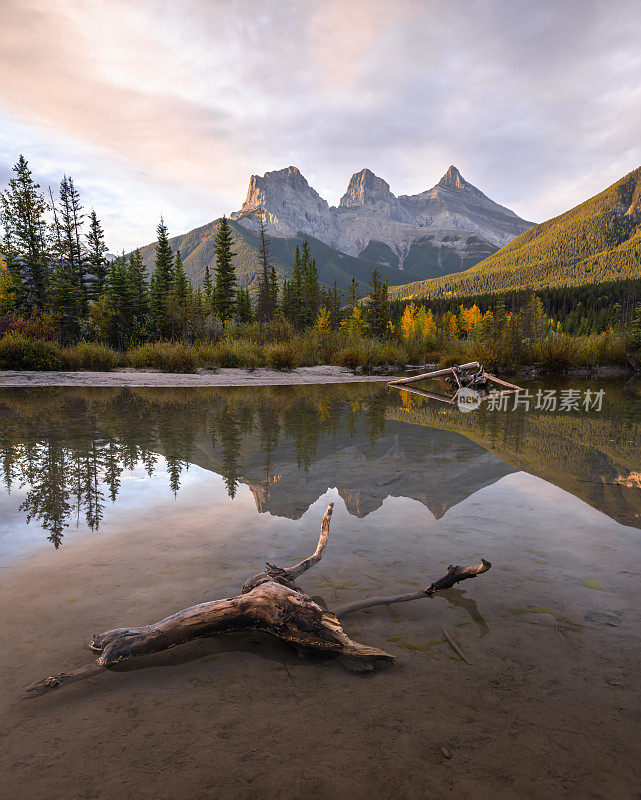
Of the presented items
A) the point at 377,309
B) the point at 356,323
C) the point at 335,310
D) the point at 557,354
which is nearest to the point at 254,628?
the point at 557,354

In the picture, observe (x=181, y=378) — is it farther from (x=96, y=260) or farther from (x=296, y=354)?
(x=96, y=260)

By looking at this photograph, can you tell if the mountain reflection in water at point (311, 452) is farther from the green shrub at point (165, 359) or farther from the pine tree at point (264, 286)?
the pine tree at point (264, 286)

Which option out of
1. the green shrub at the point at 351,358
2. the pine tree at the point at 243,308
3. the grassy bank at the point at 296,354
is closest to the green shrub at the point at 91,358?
the grassy bank at the point at 296,354

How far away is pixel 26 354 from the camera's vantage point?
2228 centimetres

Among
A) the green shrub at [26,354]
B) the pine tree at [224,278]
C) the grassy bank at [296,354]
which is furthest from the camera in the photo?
the pine tree at [224,278]

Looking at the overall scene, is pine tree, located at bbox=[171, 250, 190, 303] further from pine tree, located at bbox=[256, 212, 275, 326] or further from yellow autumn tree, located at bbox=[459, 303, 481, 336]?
yellow autumn tree, located at bbox=[459, 303, 481, 336]

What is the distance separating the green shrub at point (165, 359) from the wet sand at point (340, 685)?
73.6 feet

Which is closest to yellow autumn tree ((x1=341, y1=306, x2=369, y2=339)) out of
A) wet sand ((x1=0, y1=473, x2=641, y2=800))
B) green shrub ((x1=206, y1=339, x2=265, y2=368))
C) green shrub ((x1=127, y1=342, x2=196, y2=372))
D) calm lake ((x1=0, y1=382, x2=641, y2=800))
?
green shrub ((x1=206, y1=339, x2=265, y2=368))

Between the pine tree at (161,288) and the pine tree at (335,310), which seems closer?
the pine tree at (161,288)

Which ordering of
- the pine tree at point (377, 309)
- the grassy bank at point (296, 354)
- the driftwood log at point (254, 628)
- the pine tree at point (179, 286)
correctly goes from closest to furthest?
the driftwood log at point (254, 628), the grassy bank at point (296, 354), the pine tree at point (179, 286), the pine tree at point (377, 309)

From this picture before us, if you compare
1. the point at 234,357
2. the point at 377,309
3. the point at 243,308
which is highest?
the point at 377,309

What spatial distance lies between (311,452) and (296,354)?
65.8 feet

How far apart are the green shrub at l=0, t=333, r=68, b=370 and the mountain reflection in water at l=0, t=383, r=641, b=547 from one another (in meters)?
10.7

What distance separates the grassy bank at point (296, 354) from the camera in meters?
23.0
